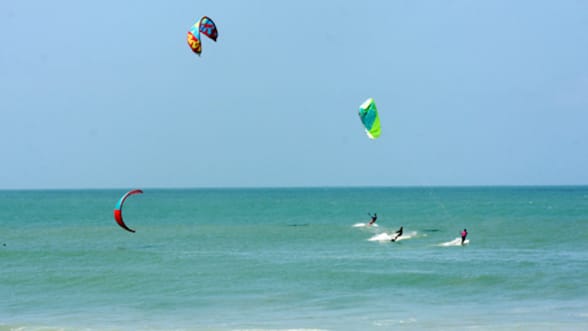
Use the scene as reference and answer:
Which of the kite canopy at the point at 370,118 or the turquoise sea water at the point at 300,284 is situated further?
the kite canopy at the point at 370,118

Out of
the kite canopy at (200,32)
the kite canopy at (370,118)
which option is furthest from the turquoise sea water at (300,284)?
the kite canopy at (200,32)

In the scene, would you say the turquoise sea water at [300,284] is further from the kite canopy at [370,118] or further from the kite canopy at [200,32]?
the kite canopy at [200,32]

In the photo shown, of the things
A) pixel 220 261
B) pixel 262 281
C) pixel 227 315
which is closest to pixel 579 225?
pixel 220 261

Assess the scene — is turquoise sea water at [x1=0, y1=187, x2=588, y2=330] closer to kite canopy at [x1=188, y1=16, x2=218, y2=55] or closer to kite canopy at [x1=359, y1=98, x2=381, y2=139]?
kite canopy at [x1=359, y1=98, x2=381, y2=139]

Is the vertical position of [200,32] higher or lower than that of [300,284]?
higher

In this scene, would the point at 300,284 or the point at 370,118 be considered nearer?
the point at 300,284

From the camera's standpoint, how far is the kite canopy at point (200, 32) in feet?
90.4

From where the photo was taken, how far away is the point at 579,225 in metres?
A: 52.3

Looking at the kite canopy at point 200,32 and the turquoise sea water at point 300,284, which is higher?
the kite canopy at point 200,32

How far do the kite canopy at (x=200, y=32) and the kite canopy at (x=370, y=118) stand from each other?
5796 millimetres

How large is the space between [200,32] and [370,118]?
6753 millimetres

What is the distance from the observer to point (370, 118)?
28.0m

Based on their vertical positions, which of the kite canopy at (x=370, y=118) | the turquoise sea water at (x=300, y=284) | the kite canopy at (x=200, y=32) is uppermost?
the kite canopy at (x=200, y=32)

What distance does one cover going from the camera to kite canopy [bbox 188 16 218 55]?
27.6 metres
